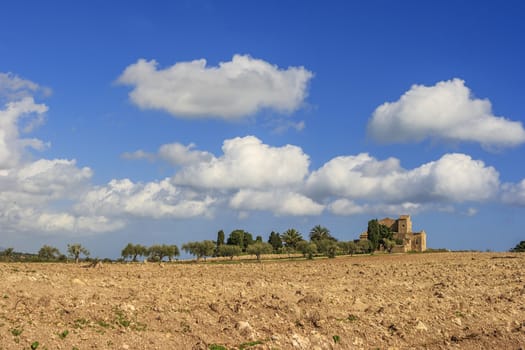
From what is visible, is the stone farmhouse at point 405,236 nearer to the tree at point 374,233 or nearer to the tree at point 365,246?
the tree at point 374,233

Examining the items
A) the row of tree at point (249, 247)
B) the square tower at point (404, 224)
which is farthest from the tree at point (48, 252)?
the square tower at point (404, 224)

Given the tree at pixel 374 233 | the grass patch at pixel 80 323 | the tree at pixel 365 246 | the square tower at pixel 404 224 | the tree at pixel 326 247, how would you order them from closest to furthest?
the grass patch at pixel 80 323 → the tree at pixel 326 247 → the tree at pixel 365 246 → the tree at pixel 374 233 → the square tower at pixel 404 224

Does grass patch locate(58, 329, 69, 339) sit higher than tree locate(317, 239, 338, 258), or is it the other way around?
tree locate(317, 239, 338, 258)

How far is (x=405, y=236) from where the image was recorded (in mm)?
124562

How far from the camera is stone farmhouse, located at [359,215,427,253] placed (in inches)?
4595

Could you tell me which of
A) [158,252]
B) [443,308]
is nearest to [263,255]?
[158,252]

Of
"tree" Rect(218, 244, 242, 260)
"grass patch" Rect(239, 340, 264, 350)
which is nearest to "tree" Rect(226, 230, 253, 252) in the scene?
"tree" Rect(218, 244, 242, 260)

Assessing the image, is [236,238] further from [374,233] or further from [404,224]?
[404,224]

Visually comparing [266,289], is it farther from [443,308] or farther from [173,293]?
[443,308]

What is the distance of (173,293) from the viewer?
20.9 m

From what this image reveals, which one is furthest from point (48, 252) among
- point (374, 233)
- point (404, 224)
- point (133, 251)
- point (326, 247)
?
point (404, 224)

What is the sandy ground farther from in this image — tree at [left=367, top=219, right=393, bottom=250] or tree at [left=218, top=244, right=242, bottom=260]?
tree at [left=367, top=219, right=393, bottom=250]

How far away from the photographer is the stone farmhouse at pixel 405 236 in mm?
116719

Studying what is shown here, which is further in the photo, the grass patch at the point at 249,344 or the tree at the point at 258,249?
the tree at the point at 258,249
